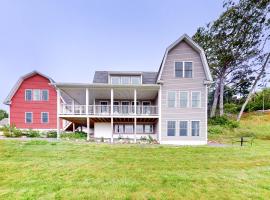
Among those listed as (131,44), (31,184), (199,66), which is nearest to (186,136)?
(199,66)

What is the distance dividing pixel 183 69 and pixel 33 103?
60.6ft

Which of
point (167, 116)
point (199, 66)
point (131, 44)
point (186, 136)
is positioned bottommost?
point (186, 136)

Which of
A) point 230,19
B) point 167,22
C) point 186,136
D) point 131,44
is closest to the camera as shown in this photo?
point 186,136

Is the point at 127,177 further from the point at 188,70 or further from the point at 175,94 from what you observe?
the point at 188,70

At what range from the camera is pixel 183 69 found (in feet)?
56.9

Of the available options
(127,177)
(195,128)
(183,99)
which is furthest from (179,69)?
(127,177)

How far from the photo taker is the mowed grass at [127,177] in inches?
209

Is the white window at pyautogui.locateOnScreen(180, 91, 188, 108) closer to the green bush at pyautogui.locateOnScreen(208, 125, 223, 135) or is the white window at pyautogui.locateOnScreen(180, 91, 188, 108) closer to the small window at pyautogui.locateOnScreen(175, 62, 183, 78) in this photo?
the small window at pyautogui.locateOnScreen(175, 62, 183, 78)

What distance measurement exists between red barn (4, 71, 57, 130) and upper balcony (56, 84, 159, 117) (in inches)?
223

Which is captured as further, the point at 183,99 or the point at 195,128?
the point at 183,99

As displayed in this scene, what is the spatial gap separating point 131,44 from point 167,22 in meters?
8.66

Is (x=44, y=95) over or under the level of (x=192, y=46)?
under

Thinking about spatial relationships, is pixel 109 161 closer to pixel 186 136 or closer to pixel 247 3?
pixel 186 136

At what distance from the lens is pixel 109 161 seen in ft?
29.1
